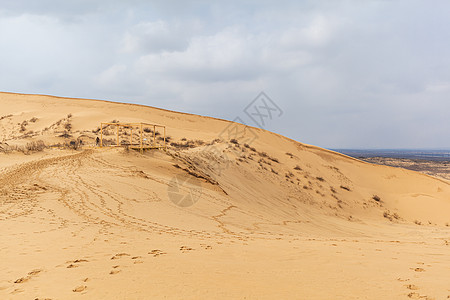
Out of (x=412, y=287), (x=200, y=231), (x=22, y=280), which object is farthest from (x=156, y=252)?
(x=412, y=287)

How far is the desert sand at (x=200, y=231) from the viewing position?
343 centimetres

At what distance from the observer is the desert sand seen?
343 centimetres

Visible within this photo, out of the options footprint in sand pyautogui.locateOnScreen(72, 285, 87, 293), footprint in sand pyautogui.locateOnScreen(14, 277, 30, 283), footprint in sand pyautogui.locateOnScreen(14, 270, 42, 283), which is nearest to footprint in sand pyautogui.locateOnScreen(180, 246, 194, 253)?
footprint in sand pyautogui.locateOnScreen(72, 285, 87, 293)

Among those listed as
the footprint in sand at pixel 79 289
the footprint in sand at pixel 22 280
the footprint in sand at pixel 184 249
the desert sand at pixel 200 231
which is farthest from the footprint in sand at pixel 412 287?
the footprint in sand at pixel 22 280

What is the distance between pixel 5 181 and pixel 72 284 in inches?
344

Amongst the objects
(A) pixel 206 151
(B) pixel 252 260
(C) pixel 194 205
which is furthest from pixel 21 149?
(B) pixel 252 260

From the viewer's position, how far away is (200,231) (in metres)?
7.03

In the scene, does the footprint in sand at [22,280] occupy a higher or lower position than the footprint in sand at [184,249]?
higher

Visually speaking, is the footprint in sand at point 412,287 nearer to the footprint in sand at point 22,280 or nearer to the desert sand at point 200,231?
the desert sand at point 200,231

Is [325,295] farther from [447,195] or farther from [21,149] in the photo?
[447,195]

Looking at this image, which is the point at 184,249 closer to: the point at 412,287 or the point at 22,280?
the point at 22,280

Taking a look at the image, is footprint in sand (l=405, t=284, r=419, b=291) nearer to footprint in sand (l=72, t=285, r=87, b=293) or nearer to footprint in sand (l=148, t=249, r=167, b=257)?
footprint in sand (l=148, t=249, r=167, b=257)

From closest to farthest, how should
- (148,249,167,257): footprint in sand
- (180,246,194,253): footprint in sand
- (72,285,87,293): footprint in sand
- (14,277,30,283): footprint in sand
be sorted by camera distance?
(72,285,87,293): footprint in sand
(14,277,30,283): footprint in sand
(148,249,167,257): footprint in sand
(180,246,194,253): footprint in sand

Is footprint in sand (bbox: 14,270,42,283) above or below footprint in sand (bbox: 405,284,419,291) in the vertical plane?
below
